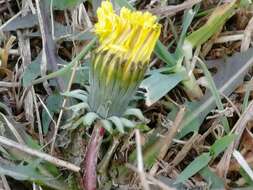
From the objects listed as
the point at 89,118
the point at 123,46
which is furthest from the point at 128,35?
the point at 89,118

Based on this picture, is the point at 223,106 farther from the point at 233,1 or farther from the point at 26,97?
the point at 26,97

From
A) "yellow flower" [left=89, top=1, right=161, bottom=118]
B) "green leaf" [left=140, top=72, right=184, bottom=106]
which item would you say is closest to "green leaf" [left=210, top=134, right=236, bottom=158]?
"green leaf" [left=140, top=72, right=184, bottom=106]

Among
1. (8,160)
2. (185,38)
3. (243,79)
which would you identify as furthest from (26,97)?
(243,79)

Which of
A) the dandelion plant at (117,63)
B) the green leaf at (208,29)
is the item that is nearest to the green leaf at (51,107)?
the dandelion plant at (117,63)

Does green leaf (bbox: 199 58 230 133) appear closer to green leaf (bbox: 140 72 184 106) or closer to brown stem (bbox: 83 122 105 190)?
green leaf (bbox: 140 72 184 106)

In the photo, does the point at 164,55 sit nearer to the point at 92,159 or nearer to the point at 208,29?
the point at 208,29

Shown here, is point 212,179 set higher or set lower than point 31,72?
lower
